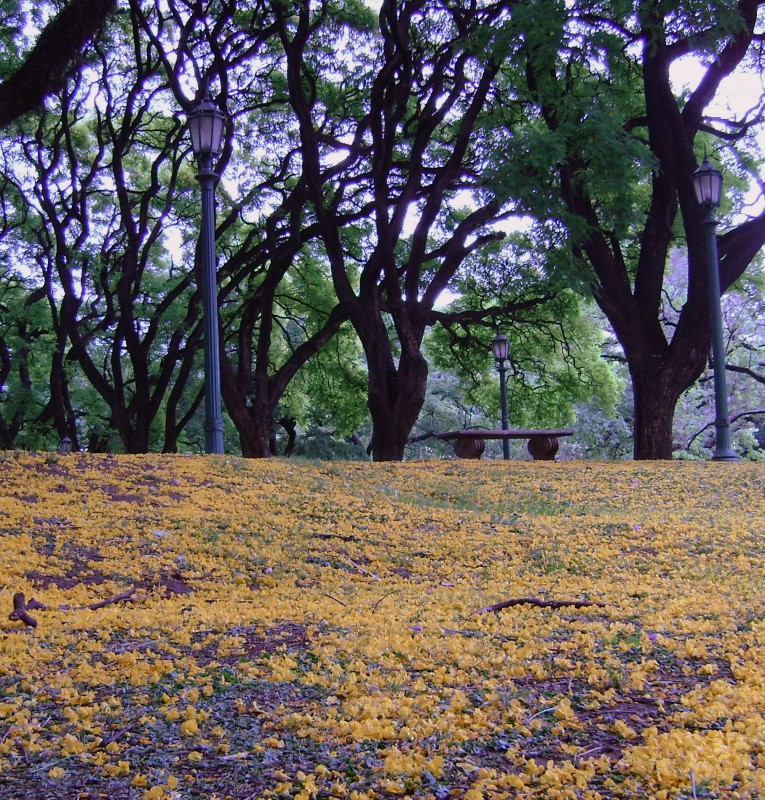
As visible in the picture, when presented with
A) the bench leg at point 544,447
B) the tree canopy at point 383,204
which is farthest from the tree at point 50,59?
the bench leg at point 544,447

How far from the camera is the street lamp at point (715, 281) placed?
982cm

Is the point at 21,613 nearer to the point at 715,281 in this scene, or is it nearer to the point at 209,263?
the point at 209,263

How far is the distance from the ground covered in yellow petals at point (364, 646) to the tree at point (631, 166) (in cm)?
466

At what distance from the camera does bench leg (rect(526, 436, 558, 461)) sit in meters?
12.8

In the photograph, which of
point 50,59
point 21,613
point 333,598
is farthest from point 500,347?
point 21,613

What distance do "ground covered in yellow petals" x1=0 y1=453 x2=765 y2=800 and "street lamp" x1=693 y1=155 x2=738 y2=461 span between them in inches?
155

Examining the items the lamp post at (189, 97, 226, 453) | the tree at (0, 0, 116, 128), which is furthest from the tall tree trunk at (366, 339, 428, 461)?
the tree at (0, 0, 116, 128)

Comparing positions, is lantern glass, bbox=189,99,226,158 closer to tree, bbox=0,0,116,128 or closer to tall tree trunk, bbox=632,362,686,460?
tree, bbox=0,0,116,128

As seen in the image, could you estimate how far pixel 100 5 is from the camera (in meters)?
7.87

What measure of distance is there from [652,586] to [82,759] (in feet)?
9.37

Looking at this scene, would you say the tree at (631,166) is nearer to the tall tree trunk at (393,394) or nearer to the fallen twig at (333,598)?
the tall tree trunk at (393,394)

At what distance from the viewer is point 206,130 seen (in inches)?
329

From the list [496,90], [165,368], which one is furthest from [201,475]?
[165,368]

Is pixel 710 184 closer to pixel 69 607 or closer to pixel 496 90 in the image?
pixel 496 90
